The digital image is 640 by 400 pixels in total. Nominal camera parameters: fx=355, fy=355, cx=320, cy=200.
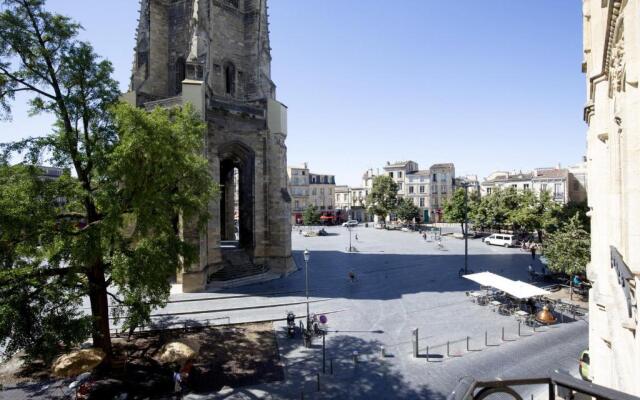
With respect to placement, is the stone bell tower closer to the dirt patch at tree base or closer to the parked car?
the dirt patch at tree base

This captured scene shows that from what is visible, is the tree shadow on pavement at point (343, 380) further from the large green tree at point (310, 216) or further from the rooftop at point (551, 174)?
the large green tree at point (310, 216)

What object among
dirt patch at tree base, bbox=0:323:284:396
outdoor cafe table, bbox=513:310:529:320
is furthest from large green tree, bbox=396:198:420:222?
dirt patch at tree base, bbox=0:323:284:396

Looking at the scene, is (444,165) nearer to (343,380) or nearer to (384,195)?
(384,195)

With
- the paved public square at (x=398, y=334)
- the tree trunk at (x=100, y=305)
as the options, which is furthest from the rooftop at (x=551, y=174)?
the tree trunk at (x=100, y=305)

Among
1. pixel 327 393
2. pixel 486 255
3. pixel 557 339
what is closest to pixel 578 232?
pixel 557 339

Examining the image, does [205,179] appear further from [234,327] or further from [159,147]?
[234,327]

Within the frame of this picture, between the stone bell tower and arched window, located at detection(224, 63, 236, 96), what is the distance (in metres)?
0.07

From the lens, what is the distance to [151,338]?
1448 cm

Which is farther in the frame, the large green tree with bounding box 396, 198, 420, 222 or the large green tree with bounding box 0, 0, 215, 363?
the large green tree with bounding box 396, 198, 420, 222

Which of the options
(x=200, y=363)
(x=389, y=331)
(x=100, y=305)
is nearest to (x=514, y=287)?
(x=389, y=331)

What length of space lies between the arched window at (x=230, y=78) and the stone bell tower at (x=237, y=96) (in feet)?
0.24

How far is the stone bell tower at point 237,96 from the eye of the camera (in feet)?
79.2

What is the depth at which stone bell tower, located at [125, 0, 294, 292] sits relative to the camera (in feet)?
79.2

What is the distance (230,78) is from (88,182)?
18767 mm
